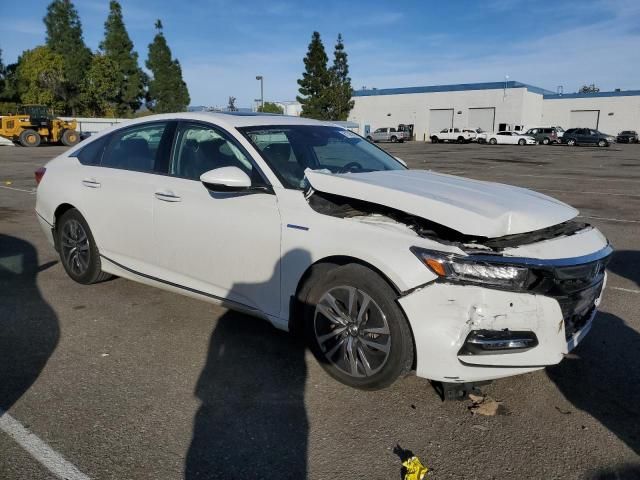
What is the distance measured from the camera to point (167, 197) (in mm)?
4137

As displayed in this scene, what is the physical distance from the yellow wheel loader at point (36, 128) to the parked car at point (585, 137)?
39.7 metres

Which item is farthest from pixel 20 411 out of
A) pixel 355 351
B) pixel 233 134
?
pixel 233 134

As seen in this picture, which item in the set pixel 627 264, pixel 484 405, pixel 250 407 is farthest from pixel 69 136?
pixel 484 405

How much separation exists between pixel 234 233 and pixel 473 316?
1698 mm

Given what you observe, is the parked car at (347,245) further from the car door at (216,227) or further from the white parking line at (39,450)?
the white parking line at (39,450)

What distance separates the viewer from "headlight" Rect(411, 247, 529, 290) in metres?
2.84

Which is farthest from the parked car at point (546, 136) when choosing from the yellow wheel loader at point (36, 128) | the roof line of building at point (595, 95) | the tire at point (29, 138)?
the tire at point (29, 138)

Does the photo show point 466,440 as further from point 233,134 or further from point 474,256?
point 233,134

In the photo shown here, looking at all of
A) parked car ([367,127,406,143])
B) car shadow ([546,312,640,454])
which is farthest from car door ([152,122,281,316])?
parked car ([367,127,406,143])

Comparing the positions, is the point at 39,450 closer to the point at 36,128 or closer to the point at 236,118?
the point at 236,118

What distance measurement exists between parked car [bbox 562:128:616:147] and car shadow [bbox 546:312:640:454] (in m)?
47.6

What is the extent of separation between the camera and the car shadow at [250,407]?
261cm

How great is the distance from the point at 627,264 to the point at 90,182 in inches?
230

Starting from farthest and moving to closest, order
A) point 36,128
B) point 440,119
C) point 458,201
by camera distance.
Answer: point 440,119, point 36,128, point 458,201
